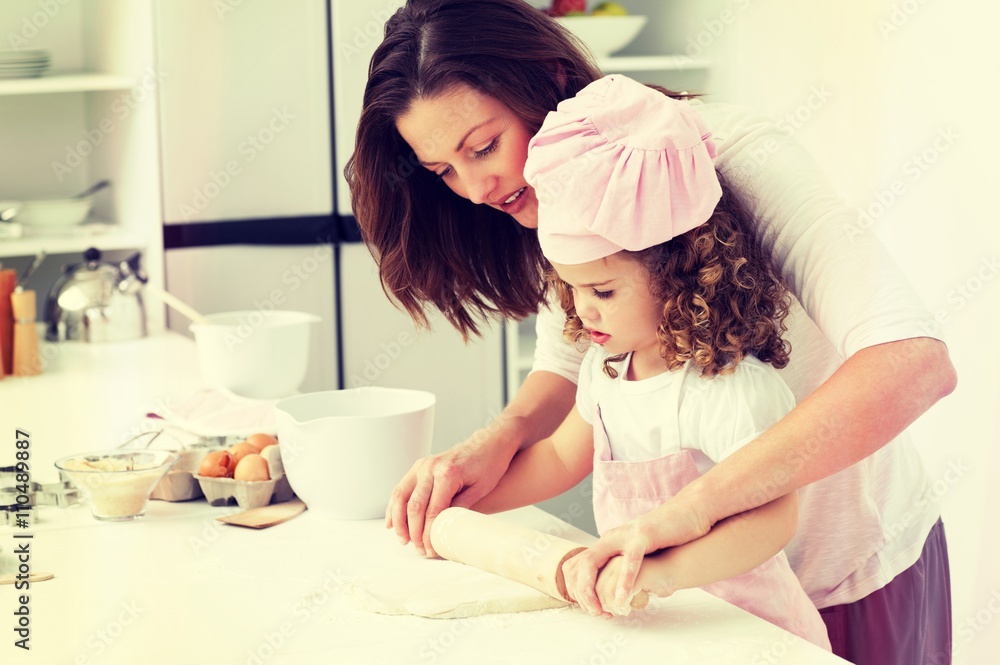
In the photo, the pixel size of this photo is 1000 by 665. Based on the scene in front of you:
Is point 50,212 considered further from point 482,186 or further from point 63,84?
point 482,186

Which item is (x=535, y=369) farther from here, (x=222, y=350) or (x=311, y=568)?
(x=222, y=350)

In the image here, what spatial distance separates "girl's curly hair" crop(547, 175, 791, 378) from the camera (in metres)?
1.01

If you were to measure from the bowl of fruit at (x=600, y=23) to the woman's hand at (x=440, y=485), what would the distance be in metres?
1.66

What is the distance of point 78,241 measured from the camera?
240cm

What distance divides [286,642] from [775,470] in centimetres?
44

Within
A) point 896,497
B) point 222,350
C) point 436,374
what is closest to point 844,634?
point 896,497

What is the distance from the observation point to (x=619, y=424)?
1.10 meters

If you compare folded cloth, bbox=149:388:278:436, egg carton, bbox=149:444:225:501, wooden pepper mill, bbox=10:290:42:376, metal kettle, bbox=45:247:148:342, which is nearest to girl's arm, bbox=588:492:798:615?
egg carton, bbox=149:444:225:501

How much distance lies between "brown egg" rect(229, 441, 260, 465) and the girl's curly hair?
556 mm

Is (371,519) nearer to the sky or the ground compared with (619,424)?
nearer to the ground

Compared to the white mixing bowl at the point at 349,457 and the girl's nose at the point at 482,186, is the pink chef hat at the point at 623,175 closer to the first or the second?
the girl's nose at the point at 482,186

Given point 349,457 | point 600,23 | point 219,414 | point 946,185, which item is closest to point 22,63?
point 219,414

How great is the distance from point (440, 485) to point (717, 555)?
322 millimetres

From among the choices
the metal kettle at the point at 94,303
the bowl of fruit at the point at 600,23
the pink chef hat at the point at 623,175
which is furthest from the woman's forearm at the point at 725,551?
the bowl of fruit at the point at 600,23
